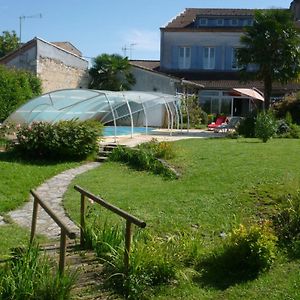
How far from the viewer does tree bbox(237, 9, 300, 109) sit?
25.7 metres

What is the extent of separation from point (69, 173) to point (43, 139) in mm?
2301

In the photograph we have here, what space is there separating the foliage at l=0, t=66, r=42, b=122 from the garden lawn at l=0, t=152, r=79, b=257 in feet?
28.4

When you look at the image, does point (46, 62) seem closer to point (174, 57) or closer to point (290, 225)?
point (174, 57)

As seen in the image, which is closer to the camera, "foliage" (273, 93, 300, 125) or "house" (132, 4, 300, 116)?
"foliage" (273, 93, 300, 125)

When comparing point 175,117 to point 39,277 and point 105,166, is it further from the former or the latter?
point 39,277

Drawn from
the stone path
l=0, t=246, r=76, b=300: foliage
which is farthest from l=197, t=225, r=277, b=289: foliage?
the stone path

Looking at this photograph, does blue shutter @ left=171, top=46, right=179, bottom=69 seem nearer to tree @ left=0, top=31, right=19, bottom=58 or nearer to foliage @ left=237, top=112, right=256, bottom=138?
foliage @ left=237, top=112, right=256, bottom=138

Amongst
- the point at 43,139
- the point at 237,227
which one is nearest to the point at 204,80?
the point at 43,139

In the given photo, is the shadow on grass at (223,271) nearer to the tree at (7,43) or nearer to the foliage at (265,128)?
the foliage at (265,128)

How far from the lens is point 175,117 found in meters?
31.7

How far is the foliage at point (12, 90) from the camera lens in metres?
23.9

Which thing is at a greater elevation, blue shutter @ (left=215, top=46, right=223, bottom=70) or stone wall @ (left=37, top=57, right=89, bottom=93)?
blue shutter @ (left=215, top=46, right=223, bottom=70)

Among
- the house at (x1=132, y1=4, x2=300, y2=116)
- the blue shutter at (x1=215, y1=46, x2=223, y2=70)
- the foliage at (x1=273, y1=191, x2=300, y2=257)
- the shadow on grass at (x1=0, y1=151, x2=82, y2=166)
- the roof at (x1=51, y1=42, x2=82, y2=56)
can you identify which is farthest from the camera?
the roof at (x1=51, y1=42, x2=82, y2=56)

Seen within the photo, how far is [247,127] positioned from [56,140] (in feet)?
37.3
